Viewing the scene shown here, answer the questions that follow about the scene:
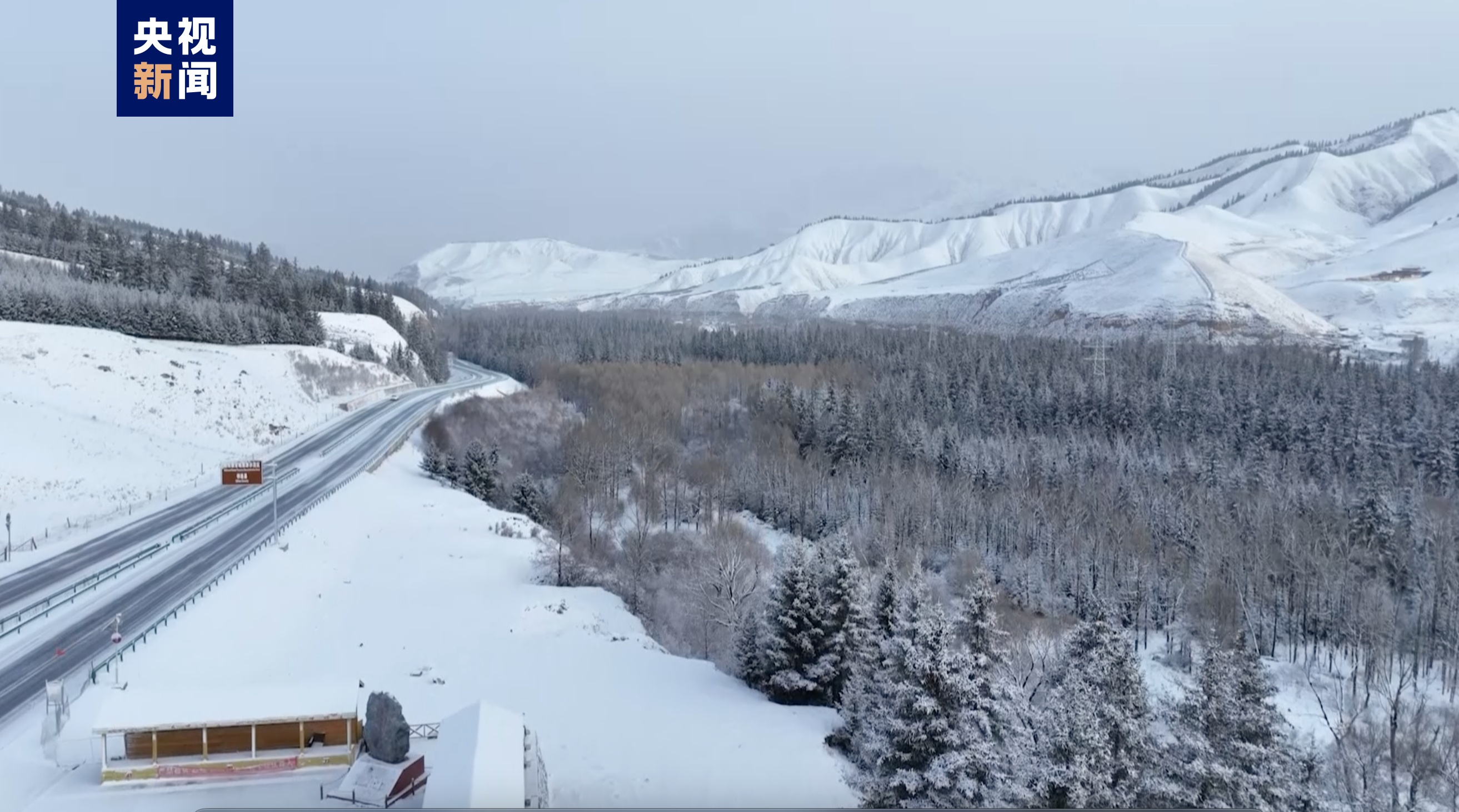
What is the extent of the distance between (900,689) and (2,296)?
7744 centimetres

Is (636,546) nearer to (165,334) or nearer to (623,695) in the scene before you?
(623,695)

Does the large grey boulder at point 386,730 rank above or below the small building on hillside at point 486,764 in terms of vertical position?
below

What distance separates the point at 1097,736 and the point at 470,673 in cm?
1916

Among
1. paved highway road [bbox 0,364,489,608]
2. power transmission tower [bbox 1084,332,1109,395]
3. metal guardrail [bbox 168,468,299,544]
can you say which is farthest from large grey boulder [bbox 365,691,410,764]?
power transmission tower [bbox 1084,332,1109,395]

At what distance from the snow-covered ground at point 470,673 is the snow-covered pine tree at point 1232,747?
692 cm

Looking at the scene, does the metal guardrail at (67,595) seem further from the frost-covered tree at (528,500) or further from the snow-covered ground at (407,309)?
the snow-covered ground at (407,309)

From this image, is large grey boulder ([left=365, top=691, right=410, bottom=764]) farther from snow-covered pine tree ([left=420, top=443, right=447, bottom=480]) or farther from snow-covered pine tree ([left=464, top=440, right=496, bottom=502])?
snow-covered pine tree ([left=420, top=443, right=447, bottom=480])

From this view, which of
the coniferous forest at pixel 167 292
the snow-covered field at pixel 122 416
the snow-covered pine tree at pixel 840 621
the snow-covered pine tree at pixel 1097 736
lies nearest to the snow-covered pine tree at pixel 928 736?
the snow-covered pine tree at pixel 1097 736

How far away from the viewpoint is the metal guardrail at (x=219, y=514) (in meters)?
36.1

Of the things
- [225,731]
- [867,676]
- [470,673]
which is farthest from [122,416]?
[867,676]

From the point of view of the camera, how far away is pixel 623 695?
24469 mm

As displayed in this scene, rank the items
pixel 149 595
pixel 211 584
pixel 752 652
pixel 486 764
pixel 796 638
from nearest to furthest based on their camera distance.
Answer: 1. pixel 486 764
2. pixel 796 638
3. pixel 752 652
4. pixel 149 595
5. pixel 211 584

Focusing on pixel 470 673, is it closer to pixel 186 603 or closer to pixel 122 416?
pixel 186 603

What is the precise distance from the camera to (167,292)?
3460 inches
